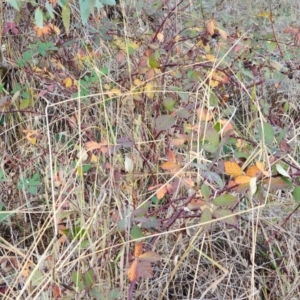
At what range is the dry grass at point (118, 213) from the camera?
3.41 ft

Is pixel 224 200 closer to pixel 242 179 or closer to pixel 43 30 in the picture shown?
pixel 242 179

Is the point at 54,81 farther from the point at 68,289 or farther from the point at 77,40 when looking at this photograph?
the point at 68,289

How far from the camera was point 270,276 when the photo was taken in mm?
1159

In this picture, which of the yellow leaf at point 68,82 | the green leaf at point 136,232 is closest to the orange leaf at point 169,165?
the green leaf at point 136,232

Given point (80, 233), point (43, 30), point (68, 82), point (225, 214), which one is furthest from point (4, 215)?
point (43, 30)

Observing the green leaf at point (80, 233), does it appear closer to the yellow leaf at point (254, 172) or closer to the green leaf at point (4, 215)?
the green leaf at point (4, 215)

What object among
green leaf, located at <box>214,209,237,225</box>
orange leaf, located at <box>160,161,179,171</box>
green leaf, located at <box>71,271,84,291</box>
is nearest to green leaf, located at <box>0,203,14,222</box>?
green leaf, located at <box>71,271,84,291</box>

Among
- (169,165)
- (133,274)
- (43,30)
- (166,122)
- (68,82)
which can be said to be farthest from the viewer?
(43,30)

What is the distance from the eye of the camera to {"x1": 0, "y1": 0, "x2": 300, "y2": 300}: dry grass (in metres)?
1.04

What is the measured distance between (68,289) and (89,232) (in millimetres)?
173

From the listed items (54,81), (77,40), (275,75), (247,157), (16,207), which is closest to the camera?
(247,157)

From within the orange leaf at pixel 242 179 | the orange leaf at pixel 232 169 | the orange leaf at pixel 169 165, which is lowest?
the orange leaf at pixel 169 165

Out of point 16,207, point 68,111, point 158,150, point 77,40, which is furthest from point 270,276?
point 77,40

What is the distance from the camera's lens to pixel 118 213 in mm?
1090
